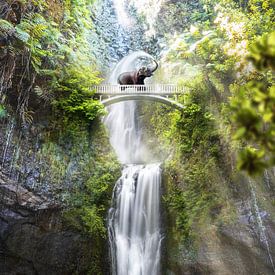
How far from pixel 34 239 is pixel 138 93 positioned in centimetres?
612

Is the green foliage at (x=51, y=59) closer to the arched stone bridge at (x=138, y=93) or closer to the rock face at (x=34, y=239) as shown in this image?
the arched stone bridge at (x=138, y=93)

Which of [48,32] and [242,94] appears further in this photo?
[48,32]

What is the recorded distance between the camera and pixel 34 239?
329 inches

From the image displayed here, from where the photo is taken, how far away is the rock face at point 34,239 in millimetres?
8133

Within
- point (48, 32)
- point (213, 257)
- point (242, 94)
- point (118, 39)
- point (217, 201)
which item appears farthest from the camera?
point (118, 39)

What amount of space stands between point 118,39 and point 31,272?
14075mm

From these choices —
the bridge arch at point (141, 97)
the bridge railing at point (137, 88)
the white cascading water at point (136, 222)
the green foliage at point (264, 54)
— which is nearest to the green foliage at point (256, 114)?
the green foliage at point (264, 54)

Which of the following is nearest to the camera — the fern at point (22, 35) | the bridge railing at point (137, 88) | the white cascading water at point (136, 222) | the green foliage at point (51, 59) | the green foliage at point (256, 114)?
the green foliage at point (256, 114)

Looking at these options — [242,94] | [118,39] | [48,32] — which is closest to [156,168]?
[48,32]

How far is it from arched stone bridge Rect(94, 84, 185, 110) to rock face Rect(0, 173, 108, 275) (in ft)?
14.6

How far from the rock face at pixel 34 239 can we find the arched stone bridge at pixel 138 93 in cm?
446

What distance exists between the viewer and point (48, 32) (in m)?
9.16

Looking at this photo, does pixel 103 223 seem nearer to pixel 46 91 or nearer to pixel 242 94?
pixel 46 91

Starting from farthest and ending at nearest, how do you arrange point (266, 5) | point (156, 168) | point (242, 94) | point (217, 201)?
point (156, 168), point (266, 5), point (217, 201), point (242, 94)
